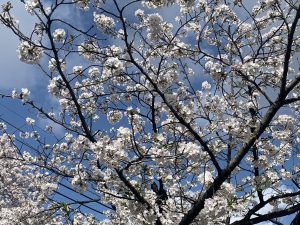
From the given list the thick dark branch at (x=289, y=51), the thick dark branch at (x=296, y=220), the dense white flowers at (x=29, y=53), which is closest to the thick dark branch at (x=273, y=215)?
the thick dark branch at (x=296, y=220)

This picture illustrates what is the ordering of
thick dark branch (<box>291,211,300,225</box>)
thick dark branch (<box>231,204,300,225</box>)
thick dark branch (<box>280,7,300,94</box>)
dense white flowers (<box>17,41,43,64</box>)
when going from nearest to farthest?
1. thick dark branch (<box>280,7,300,94</box>)
2. dense white flowers (<box>17,41,43,64</box>)
3. thick dark branch (<box>291,211,300,225</box>)
4. thick dark branch (<box>231,204,300,225</box>)

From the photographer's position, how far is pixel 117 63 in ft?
19.9

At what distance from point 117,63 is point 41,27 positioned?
1.10 metres

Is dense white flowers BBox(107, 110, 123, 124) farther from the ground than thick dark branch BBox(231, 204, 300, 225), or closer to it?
farther from the ground

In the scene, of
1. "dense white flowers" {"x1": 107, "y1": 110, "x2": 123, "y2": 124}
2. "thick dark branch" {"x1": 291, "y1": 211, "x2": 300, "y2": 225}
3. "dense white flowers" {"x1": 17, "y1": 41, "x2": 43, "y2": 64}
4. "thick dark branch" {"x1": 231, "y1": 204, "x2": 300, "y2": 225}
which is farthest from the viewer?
"dense white flowers" {"x1": 107, "y1": 110, "x2": 123, "y2": 124}

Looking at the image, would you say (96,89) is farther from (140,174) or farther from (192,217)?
(192,217)

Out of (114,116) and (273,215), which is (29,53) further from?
(273,215)

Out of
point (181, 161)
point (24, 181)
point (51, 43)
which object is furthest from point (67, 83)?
point (24, 181)

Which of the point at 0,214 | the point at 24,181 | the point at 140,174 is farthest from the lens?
the point at 24,181

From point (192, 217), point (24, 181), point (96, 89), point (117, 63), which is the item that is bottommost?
point (192, 217)

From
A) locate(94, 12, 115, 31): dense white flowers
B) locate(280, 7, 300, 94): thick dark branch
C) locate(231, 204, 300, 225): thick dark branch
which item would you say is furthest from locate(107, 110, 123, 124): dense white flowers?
locate(280, 7, 300, 94): thick dark branch

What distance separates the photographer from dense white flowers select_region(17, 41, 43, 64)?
233 inches

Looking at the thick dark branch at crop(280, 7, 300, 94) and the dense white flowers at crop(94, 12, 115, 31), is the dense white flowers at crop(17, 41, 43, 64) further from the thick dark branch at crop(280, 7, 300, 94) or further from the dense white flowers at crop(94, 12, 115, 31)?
the thick dark branch at crop(280, 7, 300, 94)

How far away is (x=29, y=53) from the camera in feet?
19.5
